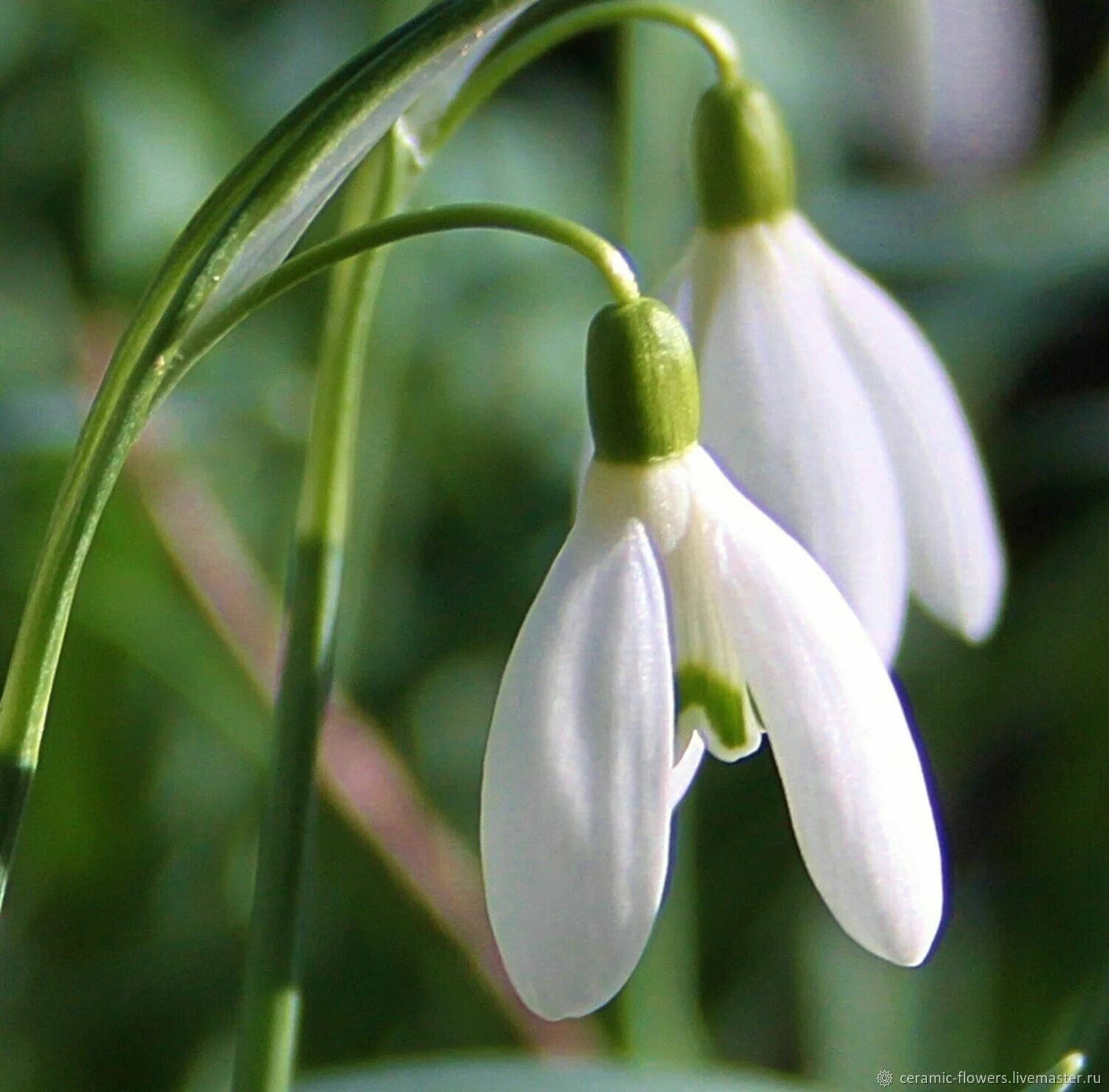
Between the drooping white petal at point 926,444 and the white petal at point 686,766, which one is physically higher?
the drooping white petal at point 926,444

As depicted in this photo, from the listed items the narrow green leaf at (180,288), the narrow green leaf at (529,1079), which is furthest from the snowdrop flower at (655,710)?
the narrow green leaf at (529,1079)

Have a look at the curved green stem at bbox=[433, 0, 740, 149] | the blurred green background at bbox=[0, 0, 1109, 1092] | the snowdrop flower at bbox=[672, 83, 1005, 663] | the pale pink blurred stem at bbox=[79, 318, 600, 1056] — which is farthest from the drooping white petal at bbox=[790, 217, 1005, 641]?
the pale pink blurred stem at bbox=[79, 318, 600, 1056]

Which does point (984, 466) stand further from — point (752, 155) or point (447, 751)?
point (752, 155)

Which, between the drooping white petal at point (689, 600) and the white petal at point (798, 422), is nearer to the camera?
the drooping white petal at point (689, 600)

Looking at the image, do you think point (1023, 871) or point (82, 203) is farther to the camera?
point (82, 203)

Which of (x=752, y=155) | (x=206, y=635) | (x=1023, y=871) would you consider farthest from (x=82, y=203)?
(x=752, y=155)

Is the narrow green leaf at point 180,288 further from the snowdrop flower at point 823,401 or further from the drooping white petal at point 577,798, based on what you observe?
the snowdrop flower at point 823,401
